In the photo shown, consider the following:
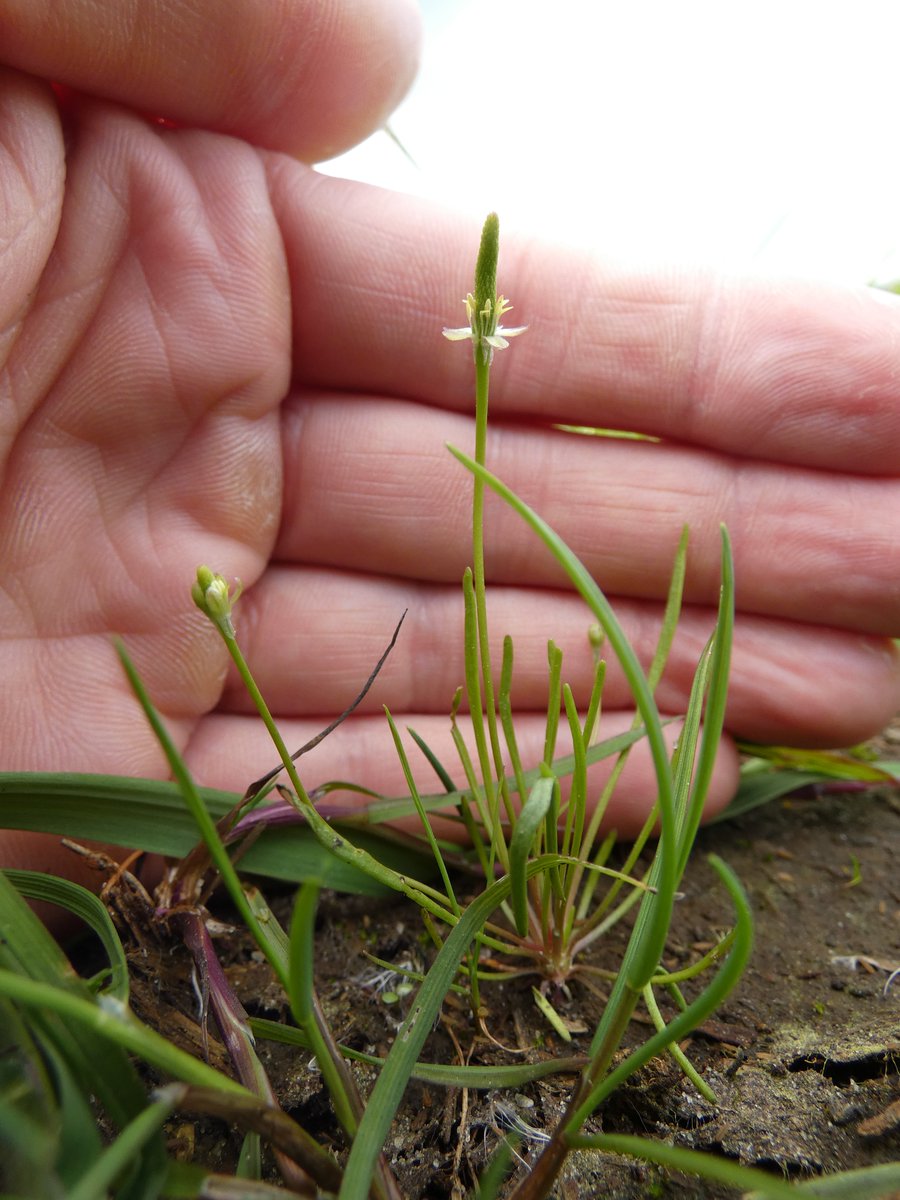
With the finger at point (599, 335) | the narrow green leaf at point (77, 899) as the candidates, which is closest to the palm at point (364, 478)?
the finger at point (599, 335)

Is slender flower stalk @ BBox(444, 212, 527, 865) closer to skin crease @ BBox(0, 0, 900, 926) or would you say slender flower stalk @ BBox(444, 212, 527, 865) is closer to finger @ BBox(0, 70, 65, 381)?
skin crease @ BBox(0, 0, 900, 926)

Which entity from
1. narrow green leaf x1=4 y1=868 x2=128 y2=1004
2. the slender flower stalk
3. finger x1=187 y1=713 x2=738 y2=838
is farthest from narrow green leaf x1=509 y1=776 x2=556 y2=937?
finger x1=187 y1=713 x2=738 y2=838

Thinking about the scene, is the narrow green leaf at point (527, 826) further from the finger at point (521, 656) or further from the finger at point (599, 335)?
the finger at point (599, 335)

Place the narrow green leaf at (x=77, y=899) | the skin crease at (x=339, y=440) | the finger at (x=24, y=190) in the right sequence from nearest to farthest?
the narrow green leaf at (x=77, y=899), the finger at (x=24, y=190), the skin crease at (x=339, y=440)

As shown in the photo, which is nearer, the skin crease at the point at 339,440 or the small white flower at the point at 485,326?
the small white flower at the point at 485,326

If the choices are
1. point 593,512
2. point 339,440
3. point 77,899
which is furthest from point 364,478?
point 77,899

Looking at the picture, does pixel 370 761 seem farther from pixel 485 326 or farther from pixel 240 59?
pixel 240 59
